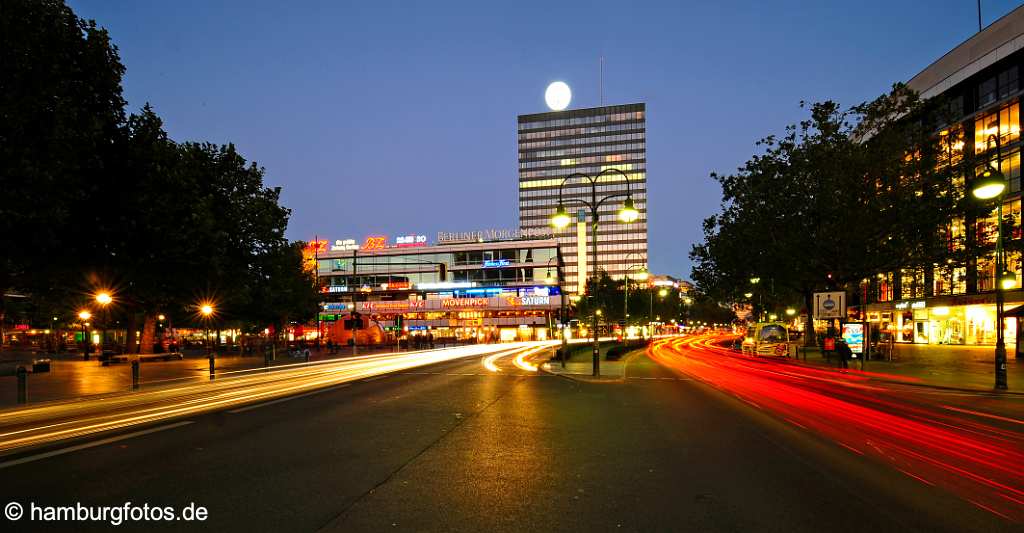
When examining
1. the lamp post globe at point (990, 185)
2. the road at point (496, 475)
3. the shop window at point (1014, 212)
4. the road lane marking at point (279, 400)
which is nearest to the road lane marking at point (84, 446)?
the road at point (496, 475)

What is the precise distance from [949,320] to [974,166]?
24.6m

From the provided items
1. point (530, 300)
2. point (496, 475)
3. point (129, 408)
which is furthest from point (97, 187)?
point (530, 300)

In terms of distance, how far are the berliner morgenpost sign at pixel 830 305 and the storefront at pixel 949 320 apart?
1290 centimetres

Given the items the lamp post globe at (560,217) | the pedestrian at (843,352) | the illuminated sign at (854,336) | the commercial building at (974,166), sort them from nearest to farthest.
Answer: the lamp post globe at (560,217), the pedestrian at (843,352), the illuminated sign at (854,336), the commercial building at (974,166)

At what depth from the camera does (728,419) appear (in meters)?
12.3

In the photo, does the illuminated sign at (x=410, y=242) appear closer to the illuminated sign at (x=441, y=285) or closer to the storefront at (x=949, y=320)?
the illuminated sign at (x=441, y=285)

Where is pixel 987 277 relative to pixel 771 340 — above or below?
above

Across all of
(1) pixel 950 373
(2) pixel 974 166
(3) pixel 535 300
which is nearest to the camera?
(1) pixel 950 373

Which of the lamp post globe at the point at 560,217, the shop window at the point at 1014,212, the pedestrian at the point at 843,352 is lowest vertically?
the pedestrian at the point at 843,352

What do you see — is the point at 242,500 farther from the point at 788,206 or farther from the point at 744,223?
the point at 744,223

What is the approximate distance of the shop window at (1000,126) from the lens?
43500 millimetres

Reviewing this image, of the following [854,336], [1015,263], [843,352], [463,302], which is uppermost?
[1015,263]

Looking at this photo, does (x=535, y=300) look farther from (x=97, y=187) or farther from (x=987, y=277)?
(x=97, y=187)

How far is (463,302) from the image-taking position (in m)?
103
